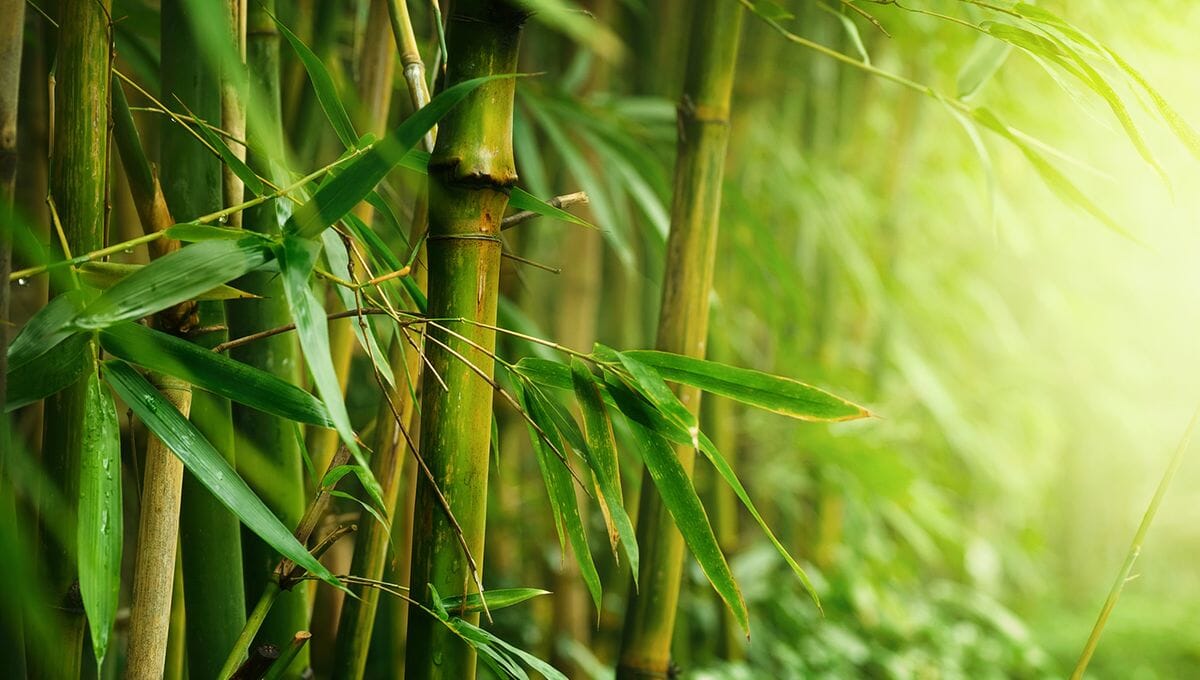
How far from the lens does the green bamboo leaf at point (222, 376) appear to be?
0.32 metres

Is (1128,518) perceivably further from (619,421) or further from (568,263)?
(619,421)

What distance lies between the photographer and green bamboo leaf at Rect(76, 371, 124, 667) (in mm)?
280

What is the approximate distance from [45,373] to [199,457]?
6cm

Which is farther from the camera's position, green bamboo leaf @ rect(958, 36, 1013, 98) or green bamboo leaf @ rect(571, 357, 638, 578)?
green bamboo leaf @ rect(958, 36, 1013, 98)

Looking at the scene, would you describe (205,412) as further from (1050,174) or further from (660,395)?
(1050,174)

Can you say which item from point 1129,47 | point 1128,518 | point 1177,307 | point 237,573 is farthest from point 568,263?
point 1128,518

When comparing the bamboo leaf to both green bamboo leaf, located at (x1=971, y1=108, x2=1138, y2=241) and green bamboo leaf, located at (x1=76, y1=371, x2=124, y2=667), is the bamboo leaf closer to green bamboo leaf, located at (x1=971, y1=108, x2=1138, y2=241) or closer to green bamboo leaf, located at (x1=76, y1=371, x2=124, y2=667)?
green bamboo leaf, located at (x1=76, y1=371, x2=124, y2=667)

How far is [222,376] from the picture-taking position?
332 mm

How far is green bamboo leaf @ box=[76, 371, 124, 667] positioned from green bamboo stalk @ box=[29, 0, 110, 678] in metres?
0.05

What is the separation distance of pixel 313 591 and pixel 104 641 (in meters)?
0.41

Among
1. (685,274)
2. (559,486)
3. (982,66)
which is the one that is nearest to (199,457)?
(559,486)

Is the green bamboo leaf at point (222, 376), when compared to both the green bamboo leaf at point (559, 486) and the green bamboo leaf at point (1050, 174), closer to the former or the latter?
the green bamboo leaf at point (559, 486)

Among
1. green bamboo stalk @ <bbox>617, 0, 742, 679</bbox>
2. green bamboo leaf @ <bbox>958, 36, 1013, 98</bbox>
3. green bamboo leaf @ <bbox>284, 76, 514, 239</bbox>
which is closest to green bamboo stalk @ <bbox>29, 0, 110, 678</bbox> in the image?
green bamboo leaf @ <bbox>284, 76, 514, 239</bbox>

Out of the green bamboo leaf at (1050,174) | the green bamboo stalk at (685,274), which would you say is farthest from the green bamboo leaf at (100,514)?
the green bamboo leaf at (1050,174)
